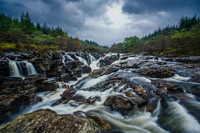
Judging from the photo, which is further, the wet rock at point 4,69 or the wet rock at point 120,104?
the wet rock at point 4,69

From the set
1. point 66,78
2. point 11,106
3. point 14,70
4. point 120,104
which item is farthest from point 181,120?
point 14,70

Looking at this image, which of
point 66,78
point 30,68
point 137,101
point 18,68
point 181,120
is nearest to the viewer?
point 181,120

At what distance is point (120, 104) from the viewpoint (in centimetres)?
496

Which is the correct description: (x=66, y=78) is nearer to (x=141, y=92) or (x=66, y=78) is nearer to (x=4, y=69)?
(x=4, y=69)

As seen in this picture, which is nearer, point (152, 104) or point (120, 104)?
point (120, 104)

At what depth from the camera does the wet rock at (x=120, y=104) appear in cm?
478

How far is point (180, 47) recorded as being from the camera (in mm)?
31719

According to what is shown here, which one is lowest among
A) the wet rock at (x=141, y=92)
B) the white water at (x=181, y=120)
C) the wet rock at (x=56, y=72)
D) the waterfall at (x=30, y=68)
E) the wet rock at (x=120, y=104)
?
the white water at (x=181, y=120)

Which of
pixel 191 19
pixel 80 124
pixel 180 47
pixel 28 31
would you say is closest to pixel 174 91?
pixel 80 124

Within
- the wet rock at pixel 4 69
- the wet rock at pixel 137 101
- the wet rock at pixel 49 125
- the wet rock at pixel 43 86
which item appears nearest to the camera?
the wet rock at pixel 49 125

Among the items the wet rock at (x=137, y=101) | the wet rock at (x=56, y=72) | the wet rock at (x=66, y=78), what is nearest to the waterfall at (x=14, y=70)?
the wet rock at (x=56, y=72)

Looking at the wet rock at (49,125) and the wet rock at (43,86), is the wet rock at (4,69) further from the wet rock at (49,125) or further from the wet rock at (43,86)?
the wet rock at (49,125)

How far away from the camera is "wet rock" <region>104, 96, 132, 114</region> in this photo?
188 inches

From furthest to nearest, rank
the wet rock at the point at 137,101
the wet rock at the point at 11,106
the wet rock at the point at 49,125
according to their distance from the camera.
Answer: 1. the wet rock at the point at 11,106
2. the wet rock at the point at 137,101
3. the wet rock at the point at 49,125
